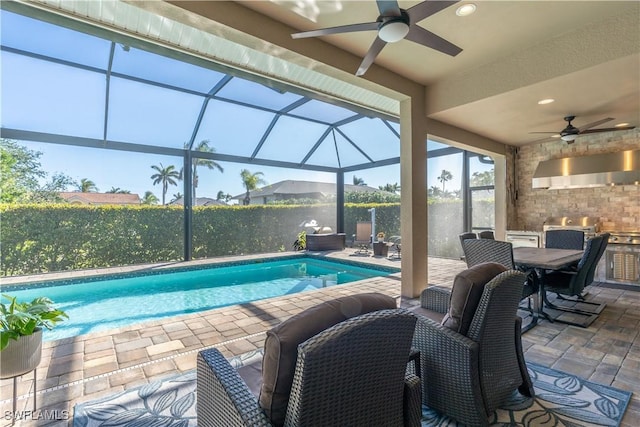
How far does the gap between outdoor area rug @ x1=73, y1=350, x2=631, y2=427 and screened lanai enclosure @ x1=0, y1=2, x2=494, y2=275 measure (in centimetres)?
374

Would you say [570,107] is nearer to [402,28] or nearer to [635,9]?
[635,9]

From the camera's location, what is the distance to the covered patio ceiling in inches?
193

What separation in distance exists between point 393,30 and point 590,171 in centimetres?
597

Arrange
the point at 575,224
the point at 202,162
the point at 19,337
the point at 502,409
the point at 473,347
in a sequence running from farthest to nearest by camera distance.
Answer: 1. the point at 202,162
2. the point at 575,224
3. the point at 502,409
4. the point at 19,337
5. the point at 473,347

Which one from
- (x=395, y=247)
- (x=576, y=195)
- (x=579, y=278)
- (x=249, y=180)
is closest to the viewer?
(x=579, y=278)

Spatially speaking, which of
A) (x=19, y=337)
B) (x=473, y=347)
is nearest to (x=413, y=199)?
(x=473, y=347)

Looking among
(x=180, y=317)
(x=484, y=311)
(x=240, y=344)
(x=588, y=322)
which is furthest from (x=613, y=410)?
(x=180, y=317)

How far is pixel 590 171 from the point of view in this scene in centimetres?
601

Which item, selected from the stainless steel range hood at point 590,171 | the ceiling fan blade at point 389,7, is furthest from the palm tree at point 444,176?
the ceiling fan blade at point 389,7

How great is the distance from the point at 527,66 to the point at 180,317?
5668 mm

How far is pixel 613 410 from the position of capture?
2102mm

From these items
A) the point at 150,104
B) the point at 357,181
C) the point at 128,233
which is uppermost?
the point at 150,104

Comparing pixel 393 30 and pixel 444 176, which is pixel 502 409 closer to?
pixel 393 30

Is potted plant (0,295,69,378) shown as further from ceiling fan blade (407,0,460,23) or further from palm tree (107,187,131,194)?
palm tree (107,187,131,194)
